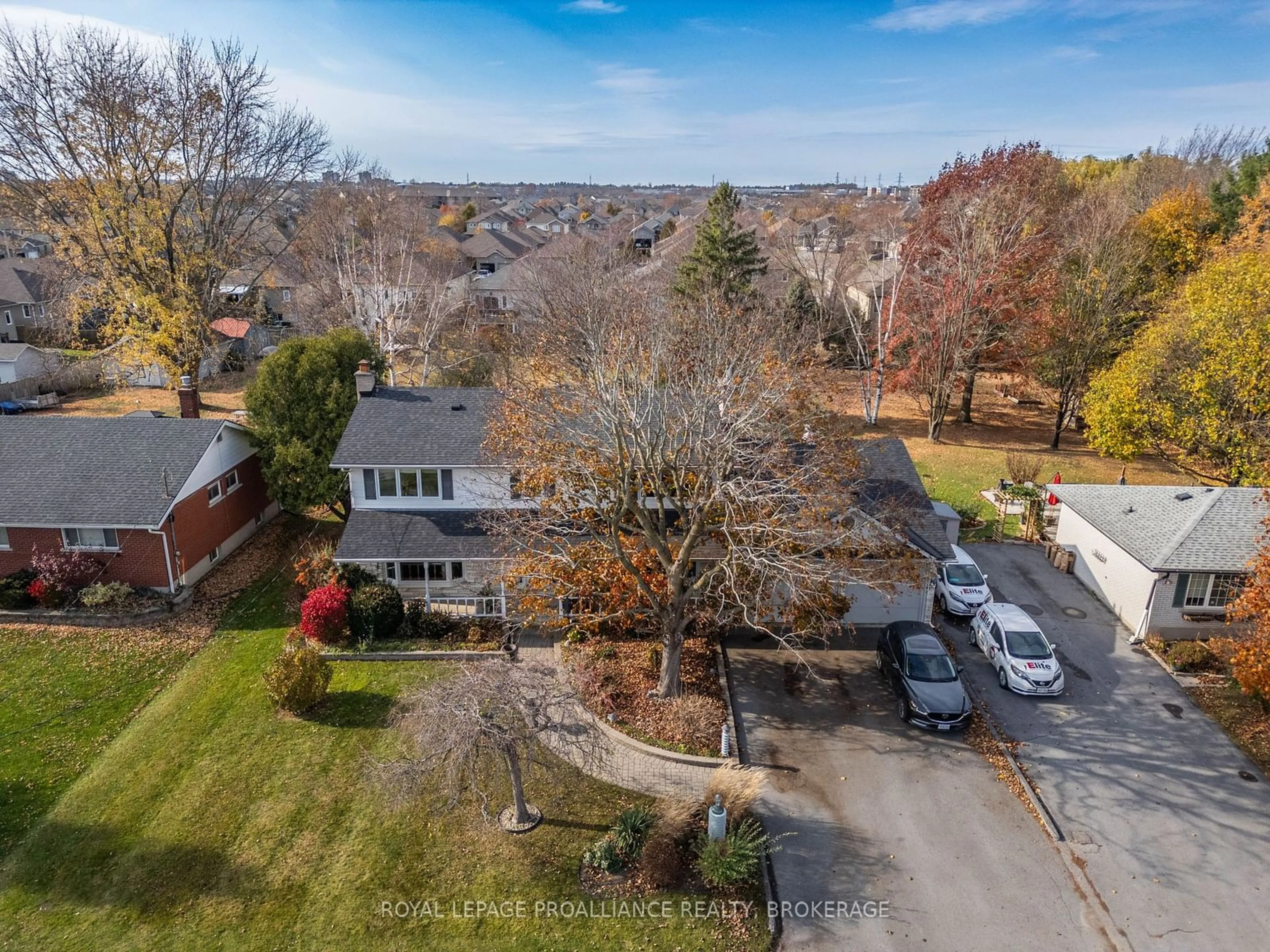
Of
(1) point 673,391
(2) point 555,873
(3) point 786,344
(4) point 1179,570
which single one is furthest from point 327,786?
(3) point 786,344

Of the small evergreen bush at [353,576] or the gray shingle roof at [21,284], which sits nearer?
the small evergreen bush at [353,576]

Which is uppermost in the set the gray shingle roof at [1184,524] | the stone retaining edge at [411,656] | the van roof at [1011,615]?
the gray shingle roof at [1184,524]

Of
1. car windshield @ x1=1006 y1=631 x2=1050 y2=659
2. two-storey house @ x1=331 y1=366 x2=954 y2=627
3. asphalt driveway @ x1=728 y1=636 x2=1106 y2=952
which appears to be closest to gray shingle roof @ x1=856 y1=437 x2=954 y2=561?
two-storey house @ x1=331 y1=366 x2=954 y2=627

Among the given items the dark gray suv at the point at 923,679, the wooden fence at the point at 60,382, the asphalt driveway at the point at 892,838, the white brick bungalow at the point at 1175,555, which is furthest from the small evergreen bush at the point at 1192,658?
the wooden fence at the point at 60,382

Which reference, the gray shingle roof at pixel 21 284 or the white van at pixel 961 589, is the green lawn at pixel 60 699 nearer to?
the white van at pixel 961 589

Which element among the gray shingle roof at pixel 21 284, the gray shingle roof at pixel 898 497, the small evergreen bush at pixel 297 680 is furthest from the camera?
the gray shingle roof at pixel 21 284

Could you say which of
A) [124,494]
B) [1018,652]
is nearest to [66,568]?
[124,494]

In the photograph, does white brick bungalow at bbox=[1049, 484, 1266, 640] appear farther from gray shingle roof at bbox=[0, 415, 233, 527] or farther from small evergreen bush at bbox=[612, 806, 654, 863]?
gray shingle roof at bbox=[0, 415, 233, 527]
